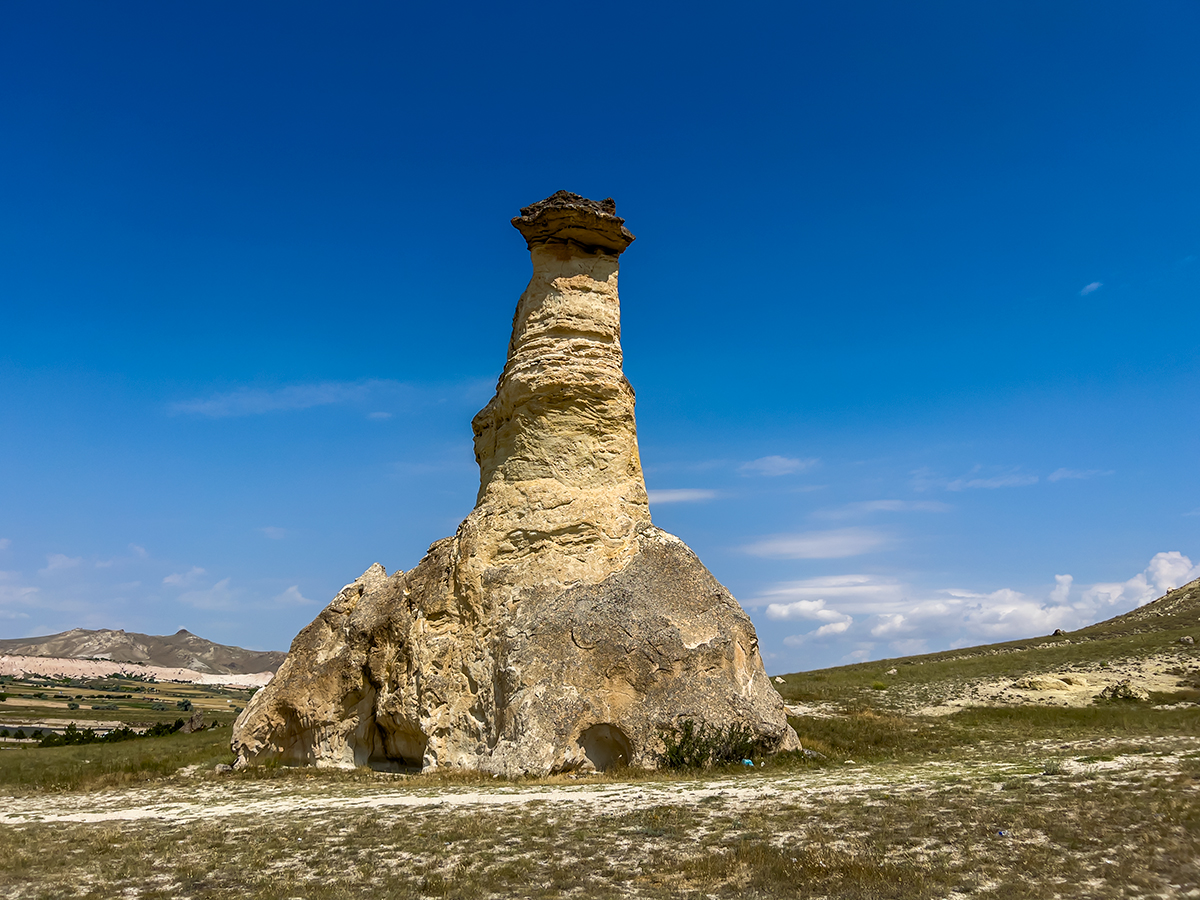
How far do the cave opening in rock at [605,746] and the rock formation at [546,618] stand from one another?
35 millimetres

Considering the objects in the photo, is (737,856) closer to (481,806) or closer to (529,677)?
(481,806)

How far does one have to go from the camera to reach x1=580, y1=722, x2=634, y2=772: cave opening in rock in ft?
53.5

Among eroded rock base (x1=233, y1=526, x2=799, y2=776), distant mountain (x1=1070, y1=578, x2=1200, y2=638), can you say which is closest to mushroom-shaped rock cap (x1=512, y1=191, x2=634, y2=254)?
eroded rock base (x1=233, y1=526, x2=799, y2=776)

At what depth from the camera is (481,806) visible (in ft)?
41.0

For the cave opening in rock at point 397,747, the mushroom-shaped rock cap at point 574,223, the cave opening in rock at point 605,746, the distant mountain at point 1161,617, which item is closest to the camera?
the cave opening in rock at point 605,746

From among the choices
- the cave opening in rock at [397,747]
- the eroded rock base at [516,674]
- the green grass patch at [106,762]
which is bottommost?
the green grass patch at [106,762]

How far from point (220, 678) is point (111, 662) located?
69.0 ft

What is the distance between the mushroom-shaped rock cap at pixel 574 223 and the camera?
2141 cm

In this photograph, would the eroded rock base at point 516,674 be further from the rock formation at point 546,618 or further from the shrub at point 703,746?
the shrub at point 703,746

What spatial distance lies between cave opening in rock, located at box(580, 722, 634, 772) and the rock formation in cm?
3

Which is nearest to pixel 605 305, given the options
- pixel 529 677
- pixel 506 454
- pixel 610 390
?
pixel 610 390

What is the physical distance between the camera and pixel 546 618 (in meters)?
17.4

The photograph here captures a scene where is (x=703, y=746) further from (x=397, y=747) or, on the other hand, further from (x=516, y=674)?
(x=397, y=747)

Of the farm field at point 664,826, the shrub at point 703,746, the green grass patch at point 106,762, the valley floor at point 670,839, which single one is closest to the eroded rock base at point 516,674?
the shrub at point 703,746
